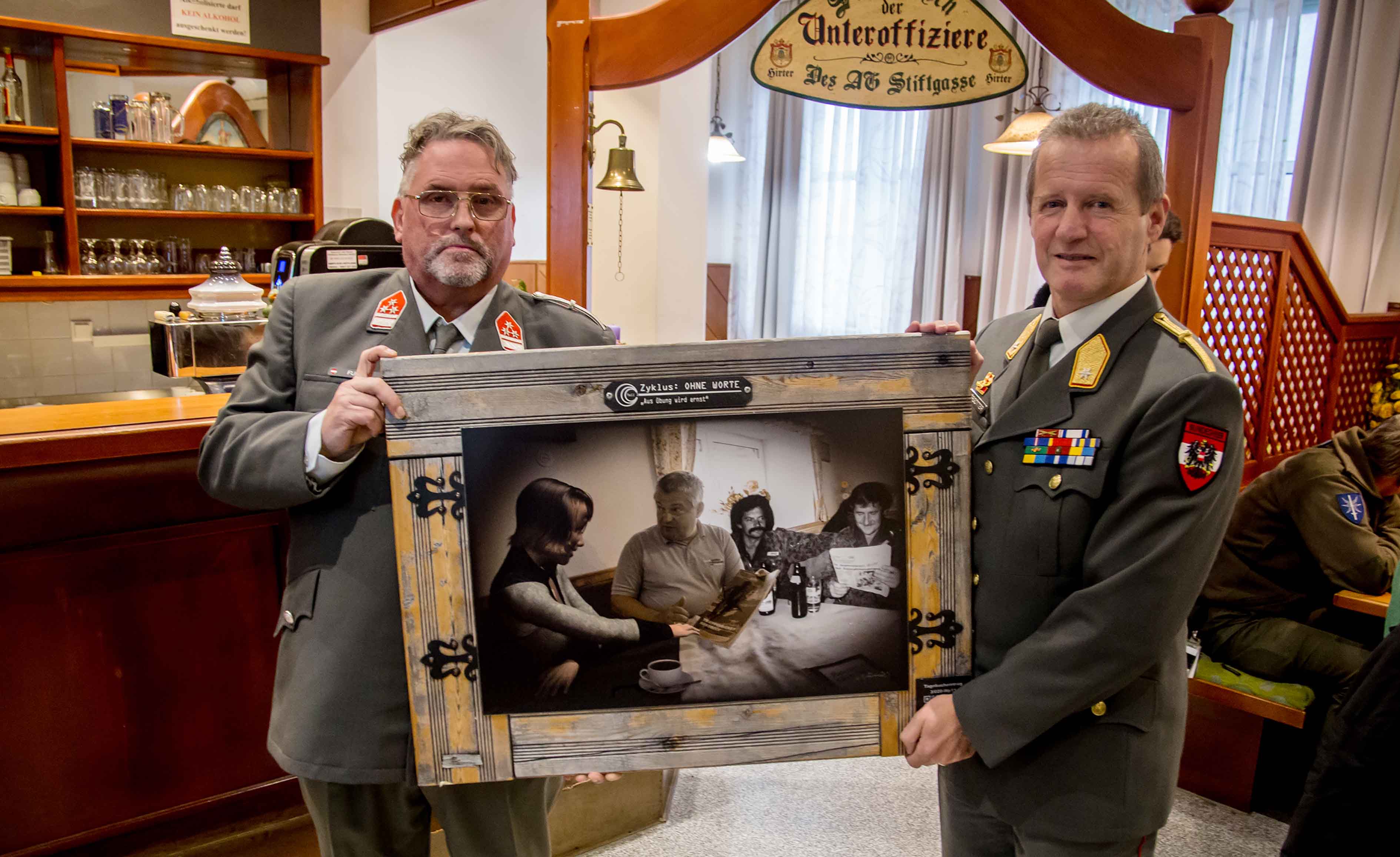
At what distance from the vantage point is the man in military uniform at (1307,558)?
110 inches

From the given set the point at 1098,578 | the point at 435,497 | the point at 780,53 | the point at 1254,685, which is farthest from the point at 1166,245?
the point at 435,497

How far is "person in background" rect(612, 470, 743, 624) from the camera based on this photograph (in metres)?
1.24

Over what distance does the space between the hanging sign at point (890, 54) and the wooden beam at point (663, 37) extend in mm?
143

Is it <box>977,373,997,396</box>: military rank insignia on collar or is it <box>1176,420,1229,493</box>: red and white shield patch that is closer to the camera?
<box>1176,420,1229,493</box>: red and white shield patch

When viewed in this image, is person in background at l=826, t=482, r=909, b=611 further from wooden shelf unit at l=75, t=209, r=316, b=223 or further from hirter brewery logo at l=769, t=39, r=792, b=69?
wooden shelf unit at l=75, t=209, r=316, b=223

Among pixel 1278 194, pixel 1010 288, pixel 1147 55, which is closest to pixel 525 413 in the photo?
pixel 1147 55

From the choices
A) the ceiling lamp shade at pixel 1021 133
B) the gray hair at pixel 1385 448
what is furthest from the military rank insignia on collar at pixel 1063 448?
the ceiling lamp shade at pixel 1021 133

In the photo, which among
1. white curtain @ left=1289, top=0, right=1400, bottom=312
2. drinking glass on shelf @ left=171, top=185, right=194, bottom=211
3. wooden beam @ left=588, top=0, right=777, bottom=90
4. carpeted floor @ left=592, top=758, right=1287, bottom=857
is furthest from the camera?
drinking glass on shelf @ left=171, top=185, right=194, bottom=211

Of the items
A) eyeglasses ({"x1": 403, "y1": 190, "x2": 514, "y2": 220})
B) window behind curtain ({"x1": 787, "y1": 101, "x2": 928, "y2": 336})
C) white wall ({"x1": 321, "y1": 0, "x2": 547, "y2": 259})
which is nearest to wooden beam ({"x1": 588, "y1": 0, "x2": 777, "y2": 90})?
eyeglasses ({"x1": 403, "y1": 190, "x2": 514, "y2": 220})

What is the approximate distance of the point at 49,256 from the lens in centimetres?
547

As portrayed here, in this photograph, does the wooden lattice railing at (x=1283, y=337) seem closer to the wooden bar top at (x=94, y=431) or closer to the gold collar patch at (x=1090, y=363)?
the gold collar patch at (x=1090, y=363)

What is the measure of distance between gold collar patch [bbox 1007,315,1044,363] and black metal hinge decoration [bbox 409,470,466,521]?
880mm

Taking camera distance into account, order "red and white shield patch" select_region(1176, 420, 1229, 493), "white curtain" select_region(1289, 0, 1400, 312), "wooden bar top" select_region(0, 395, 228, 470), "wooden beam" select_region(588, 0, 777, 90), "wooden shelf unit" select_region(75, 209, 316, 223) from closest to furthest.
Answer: "red and white shield patch" select_region(1176, 420, 1229, 493), "wooden bar top" select_region(0, 395, 228, 470), "wooden beam" select_region(588, 0, 777, 90), "wooden shelf unit" select_region(75, 209, 316, 223), "white curtain" select_region(1289, 0, 1400, 312)

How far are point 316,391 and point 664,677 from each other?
2.23 feet
